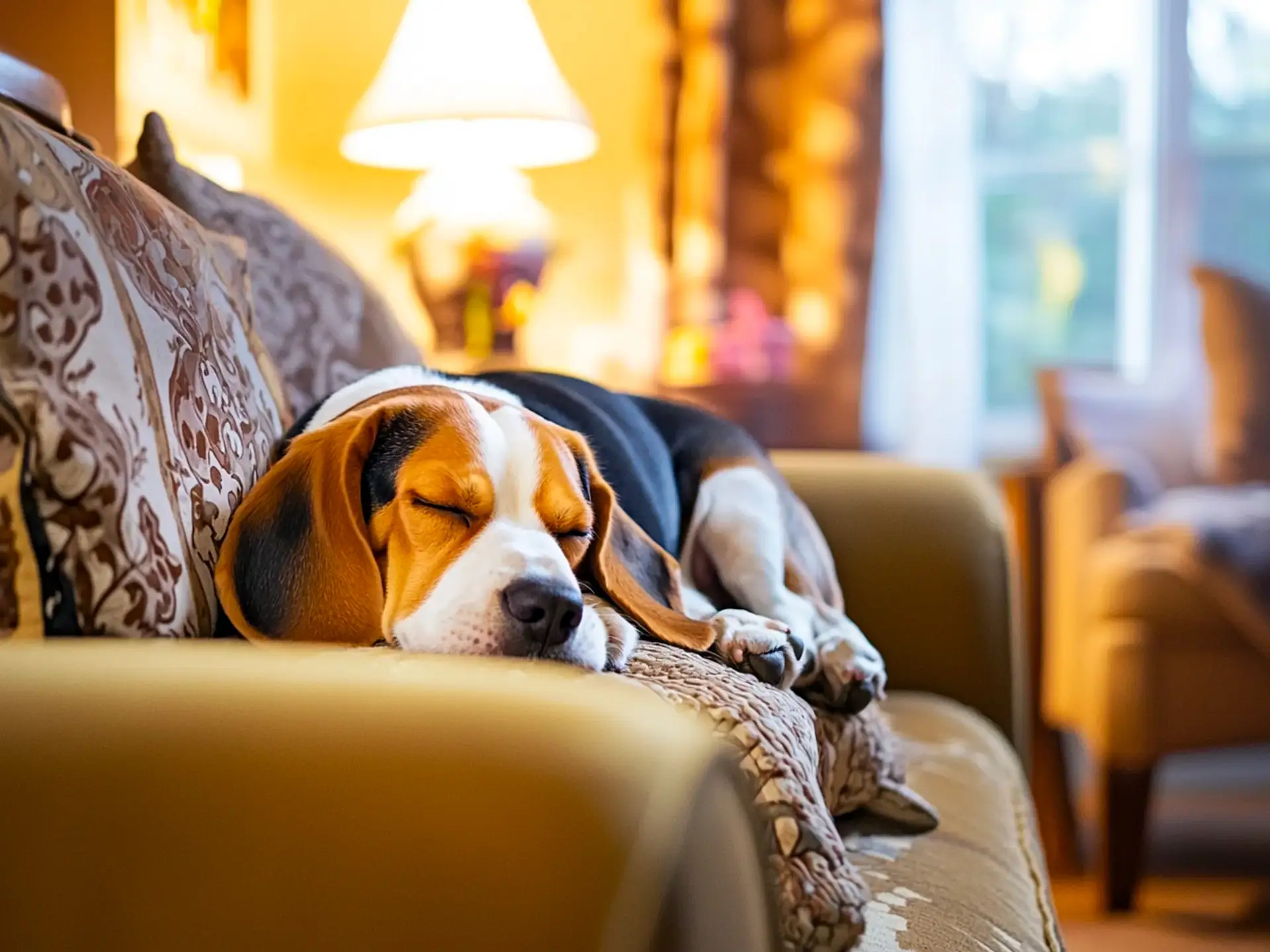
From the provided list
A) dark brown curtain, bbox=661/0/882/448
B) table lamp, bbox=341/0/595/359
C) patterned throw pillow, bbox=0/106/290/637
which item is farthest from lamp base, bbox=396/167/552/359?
patterned throw pillow, bbox=0/106/290/637

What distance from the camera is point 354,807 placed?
508 mm

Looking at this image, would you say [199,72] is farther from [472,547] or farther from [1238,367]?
[1238,367]

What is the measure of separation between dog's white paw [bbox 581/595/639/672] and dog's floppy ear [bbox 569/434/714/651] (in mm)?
16

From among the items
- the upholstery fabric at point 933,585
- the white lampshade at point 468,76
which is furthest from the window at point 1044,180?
the upholstery fabric at point 933,585

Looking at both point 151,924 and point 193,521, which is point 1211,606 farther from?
point 151,924

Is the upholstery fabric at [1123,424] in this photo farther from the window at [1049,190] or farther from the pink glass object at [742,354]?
the pink glass object at [742,354]

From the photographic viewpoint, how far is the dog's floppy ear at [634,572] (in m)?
1.03

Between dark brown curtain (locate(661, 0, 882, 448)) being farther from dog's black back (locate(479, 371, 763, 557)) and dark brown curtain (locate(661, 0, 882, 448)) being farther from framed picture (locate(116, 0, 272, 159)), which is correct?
dog's black back (locate(479, 371, 763, 557))

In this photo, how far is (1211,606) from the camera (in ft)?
8.18

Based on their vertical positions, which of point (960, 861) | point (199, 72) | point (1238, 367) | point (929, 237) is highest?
point (199, 72)

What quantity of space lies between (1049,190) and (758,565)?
8.20ft

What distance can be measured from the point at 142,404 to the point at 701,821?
505 millimetres

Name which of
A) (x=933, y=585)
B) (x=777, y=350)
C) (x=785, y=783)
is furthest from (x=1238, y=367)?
(x=785, y=783)

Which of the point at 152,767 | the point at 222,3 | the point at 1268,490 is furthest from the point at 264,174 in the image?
the point at 152,767
